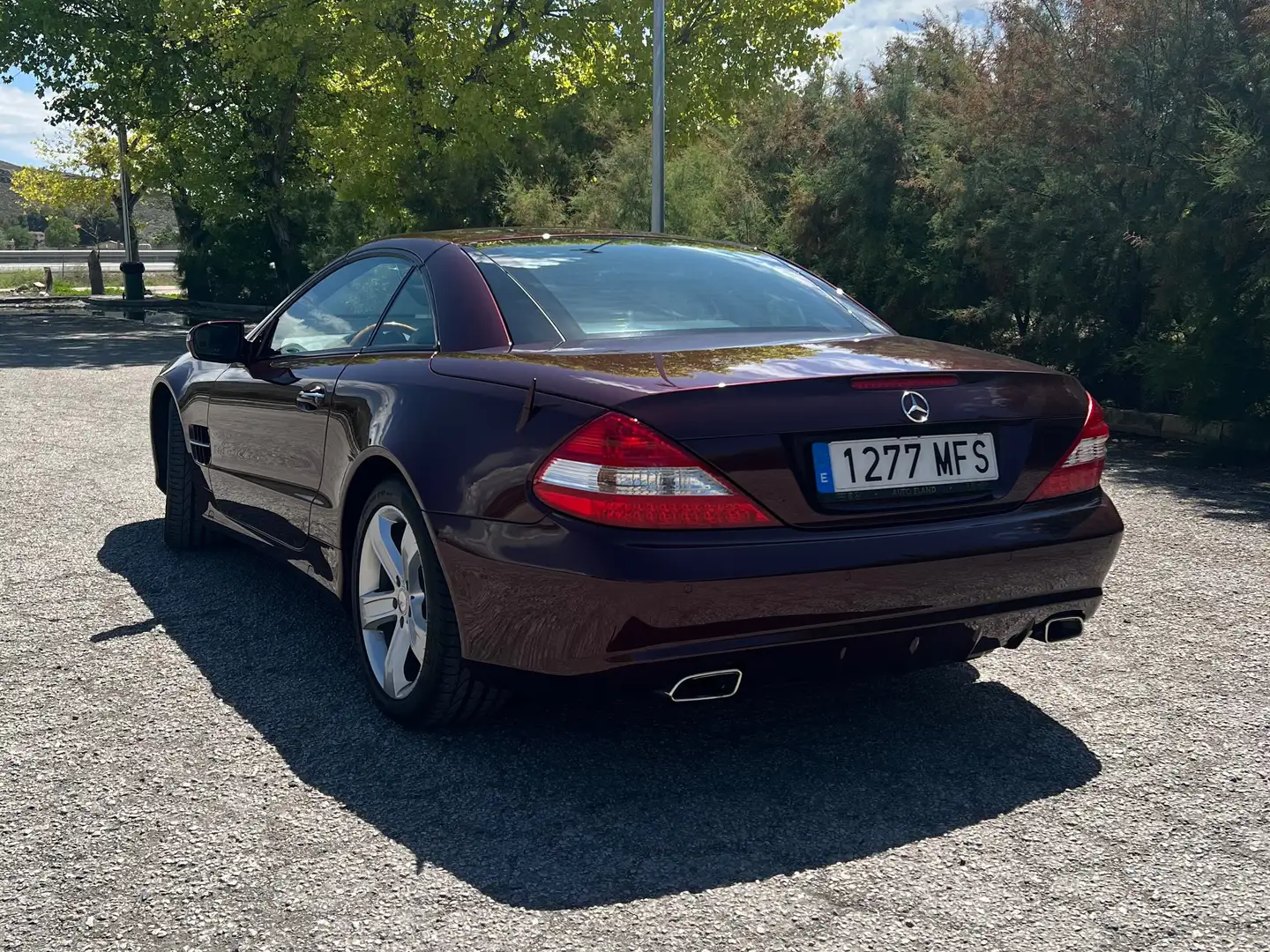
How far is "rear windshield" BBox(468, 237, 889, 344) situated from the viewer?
396 centimetres

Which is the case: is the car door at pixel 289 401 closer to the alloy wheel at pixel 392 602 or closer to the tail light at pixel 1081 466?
the alloy wheel at pixel 392 602

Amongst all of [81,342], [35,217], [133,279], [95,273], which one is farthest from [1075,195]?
[35,217]

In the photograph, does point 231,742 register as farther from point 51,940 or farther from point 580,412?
point 580,412

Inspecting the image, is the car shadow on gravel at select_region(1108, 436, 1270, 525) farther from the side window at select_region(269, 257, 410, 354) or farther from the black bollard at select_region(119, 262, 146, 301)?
the black bollard at select_region(119, 262, 146, 301)

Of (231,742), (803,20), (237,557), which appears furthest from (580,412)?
(803,20)

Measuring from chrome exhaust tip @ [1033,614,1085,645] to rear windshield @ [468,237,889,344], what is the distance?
1069mm

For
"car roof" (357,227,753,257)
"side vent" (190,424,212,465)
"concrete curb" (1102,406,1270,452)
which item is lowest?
"concrete curb" (1102,406,1270,452)

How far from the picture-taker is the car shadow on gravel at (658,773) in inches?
120

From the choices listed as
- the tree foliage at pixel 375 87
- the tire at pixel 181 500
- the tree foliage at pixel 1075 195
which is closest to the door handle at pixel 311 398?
the tire at pixel 181 500

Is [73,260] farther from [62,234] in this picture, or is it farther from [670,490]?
[670,490]

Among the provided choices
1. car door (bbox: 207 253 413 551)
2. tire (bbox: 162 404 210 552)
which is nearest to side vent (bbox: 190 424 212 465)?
car door (bbox: 207 253 413 551)

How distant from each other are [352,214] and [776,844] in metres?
29.2

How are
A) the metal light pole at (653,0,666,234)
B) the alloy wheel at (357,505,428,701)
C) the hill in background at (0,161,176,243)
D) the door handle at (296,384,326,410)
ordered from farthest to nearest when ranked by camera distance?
the hill in background at (0,161,176,243), the metal light pole at (653,0,666,234), the door handle at (296,384,326,410), the alloy wheel at (357,505,428,701)

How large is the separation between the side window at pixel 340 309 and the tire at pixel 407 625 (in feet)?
2.93
